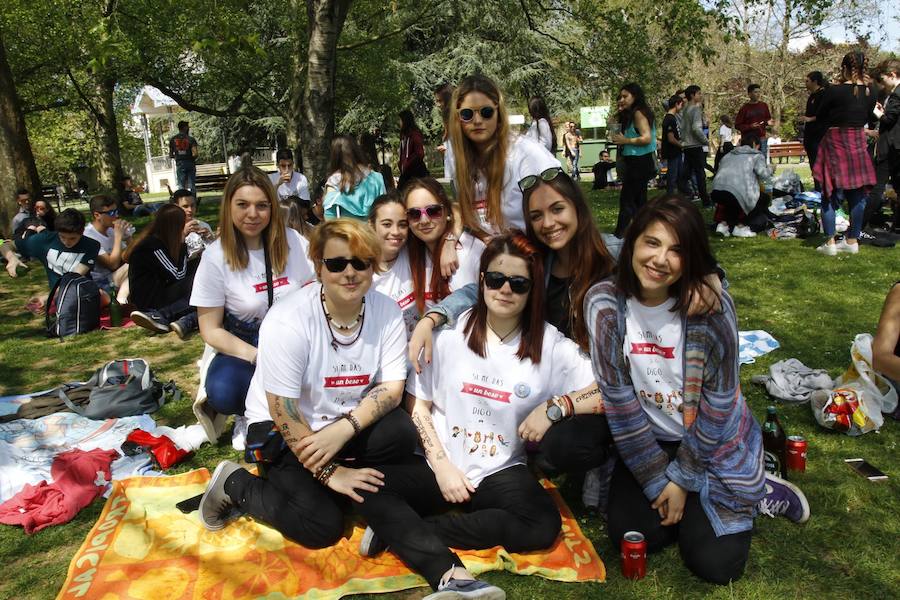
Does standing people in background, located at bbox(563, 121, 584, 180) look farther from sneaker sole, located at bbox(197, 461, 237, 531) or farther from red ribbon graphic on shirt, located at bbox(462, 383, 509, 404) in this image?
sneaker sole, located at bbox(197, 461, 237, 531)

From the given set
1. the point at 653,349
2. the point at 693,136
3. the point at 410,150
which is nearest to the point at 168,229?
the point at 410,150

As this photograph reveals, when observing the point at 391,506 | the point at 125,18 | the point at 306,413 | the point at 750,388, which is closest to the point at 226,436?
the point at 306,413

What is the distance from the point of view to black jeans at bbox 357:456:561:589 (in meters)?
2.85

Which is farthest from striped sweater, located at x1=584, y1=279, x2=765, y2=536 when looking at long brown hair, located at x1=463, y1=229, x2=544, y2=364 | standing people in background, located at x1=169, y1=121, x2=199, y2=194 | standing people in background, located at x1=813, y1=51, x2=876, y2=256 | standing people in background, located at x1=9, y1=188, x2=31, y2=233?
standing people in background, located at x1=169, y1=121, x2=199, y2=194

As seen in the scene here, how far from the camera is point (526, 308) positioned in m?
3.13

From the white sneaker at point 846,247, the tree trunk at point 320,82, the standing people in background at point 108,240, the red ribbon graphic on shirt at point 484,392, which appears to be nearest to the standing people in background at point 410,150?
the tree trunk at point 320,82

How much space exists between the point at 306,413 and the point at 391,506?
0.59 meters

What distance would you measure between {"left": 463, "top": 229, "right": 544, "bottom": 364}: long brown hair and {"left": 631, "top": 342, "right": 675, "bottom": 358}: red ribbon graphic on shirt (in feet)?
1.37

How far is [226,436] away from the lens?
427cm

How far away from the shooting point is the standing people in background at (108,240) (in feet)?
→ 24.3

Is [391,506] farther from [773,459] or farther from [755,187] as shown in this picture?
[755,187]

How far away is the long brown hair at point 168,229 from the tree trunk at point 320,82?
3.63 meters

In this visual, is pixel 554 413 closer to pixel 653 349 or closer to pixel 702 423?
pixel 653 349

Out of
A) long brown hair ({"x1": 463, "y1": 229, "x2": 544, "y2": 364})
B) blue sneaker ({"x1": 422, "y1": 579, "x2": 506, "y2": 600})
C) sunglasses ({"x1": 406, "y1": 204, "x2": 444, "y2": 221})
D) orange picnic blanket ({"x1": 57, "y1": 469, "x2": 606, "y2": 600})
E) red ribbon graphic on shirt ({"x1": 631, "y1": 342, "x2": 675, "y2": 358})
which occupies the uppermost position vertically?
sunglasses ({"x1": 406, "y1": 204, "x2": 444, "y2": 221})
